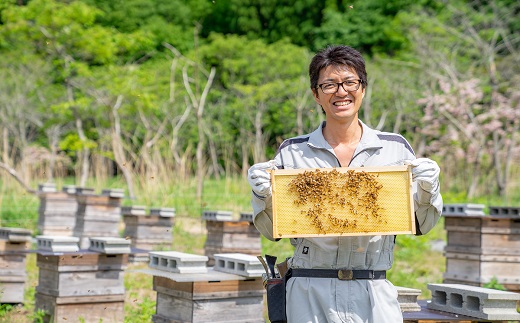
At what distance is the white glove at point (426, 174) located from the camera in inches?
106

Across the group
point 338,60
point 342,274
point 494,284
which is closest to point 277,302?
point 342,274

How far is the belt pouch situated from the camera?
9.61 feet

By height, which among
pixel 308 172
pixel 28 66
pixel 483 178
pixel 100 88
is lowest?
pixel 308 172

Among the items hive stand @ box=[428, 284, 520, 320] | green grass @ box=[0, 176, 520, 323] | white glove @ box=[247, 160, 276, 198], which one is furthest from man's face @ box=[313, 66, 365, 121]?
green grass @ box=[0, 176, 520, 323]

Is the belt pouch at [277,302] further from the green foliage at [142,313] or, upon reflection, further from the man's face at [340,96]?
the green foliage at [142,313]

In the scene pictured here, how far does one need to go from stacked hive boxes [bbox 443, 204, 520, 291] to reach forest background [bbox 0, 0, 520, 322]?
6.70 metres

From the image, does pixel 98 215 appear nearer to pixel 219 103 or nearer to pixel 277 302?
pixel 277 302

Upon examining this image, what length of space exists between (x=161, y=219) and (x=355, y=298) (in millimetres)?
7997

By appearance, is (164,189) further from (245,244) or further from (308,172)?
(308,172)

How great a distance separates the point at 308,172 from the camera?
2811 millimetres

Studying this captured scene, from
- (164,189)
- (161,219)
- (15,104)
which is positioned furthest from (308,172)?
(15,104)

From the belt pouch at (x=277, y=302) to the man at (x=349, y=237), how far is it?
1.8 inches

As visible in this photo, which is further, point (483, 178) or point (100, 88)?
point (483, 178)

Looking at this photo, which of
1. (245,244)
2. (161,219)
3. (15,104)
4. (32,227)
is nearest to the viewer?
(245,244)
